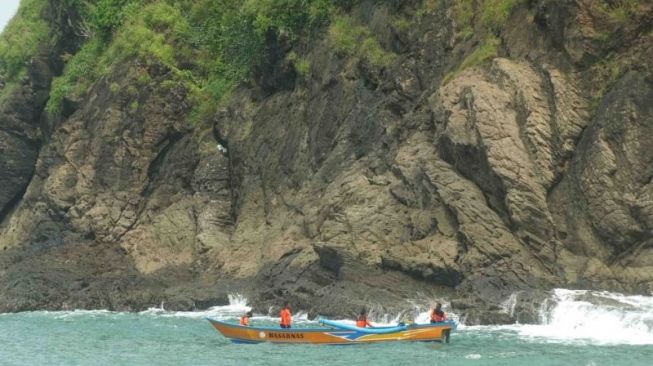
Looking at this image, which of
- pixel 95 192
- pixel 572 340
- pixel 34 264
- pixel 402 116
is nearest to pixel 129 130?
pixel 95 192

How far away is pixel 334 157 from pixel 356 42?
18.9ft

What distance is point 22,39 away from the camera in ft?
196

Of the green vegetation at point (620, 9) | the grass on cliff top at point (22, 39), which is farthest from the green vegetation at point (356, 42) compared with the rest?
the grass on cliff top at point (22, 39)

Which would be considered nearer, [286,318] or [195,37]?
[286,318]

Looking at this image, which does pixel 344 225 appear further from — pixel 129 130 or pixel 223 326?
pixel 129 130

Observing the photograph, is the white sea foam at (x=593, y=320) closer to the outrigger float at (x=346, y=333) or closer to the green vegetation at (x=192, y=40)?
the outrigger float at (x=346, y=333)

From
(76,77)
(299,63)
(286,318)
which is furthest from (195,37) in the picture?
(286,318)

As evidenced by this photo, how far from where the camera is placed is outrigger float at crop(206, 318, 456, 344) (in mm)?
28297

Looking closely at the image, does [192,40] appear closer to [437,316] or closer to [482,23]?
[482,23]

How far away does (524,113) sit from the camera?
3347 cm

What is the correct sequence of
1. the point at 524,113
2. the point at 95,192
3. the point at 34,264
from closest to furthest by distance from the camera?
1. the point at 524,113
2. the point at 34,264
3. the point at 95,192

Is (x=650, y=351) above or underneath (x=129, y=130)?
underneath

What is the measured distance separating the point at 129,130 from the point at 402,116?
1661 cm

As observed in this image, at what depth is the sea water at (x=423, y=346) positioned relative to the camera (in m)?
25.5
